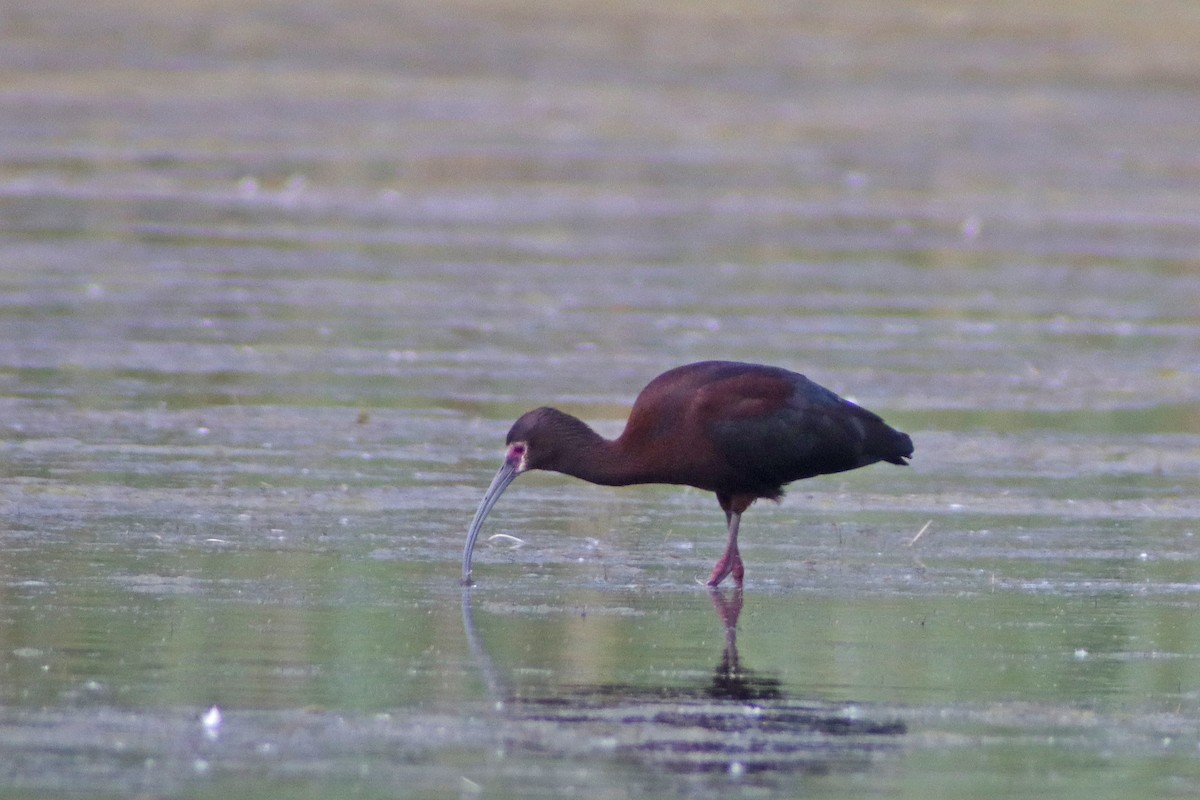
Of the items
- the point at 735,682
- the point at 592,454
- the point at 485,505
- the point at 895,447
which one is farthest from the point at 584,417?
the point at 735,682

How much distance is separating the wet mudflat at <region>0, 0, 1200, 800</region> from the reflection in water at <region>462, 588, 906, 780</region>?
21mm

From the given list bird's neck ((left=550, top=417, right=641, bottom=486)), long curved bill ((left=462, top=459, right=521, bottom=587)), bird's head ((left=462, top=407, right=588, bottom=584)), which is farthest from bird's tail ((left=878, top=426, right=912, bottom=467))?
long curved bill ((left=462, top=459, right=521, bottom=587))

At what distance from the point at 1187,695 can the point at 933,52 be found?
2571 centimetres

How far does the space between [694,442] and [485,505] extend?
765mm

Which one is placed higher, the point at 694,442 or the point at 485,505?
the point at 694,442

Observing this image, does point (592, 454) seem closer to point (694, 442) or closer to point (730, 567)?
point (694, 442)

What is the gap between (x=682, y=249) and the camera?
17.5m

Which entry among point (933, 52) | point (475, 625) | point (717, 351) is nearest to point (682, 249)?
point (717, 351)

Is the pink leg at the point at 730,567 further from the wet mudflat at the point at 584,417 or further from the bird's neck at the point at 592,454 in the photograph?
the bird's neck at the point at 592,454

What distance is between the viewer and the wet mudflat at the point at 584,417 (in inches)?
252

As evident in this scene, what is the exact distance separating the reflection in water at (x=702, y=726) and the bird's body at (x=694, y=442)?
59.4 inches

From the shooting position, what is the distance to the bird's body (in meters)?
8.51

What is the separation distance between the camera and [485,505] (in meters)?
8.45

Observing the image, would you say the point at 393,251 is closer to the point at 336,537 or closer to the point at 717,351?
the point at 717,351
